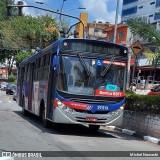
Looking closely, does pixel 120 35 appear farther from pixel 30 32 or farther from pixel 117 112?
pixel 117 112

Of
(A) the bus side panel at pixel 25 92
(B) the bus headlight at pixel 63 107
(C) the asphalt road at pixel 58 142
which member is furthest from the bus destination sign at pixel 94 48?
(A) the bus side panel at pixel 25 92

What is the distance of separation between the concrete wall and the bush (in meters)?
0.31

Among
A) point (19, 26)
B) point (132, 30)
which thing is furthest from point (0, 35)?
point (132, 30)

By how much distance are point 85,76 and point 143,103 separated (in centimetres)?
371

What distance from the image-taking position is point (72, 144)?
12.1 metres

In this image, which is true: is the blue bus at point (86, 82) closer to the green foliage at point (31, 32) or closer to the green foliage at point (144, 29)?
the green foliage at point (144, 29)

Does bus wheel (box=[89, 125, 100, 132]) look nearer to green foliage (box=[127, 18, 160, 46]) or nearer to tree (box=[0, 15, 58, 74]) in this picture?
green foliage (box=[127, 18, 160, 46])

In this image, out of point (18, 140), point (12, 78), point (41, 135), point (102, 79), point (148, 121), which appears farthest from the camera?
point (12, 78)

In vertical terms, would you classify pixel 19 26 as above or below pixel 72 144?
above

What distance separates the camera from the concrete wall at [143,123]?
15.3 m

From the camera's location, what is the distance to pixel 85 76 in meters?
14.2

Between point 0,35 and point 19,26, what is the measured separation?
10082 mm

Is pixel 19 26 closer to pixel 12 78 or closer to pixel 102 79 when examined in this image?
pixel 12 78

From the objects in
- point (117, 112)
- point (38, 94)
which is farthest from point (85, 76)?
point (38, 94)
